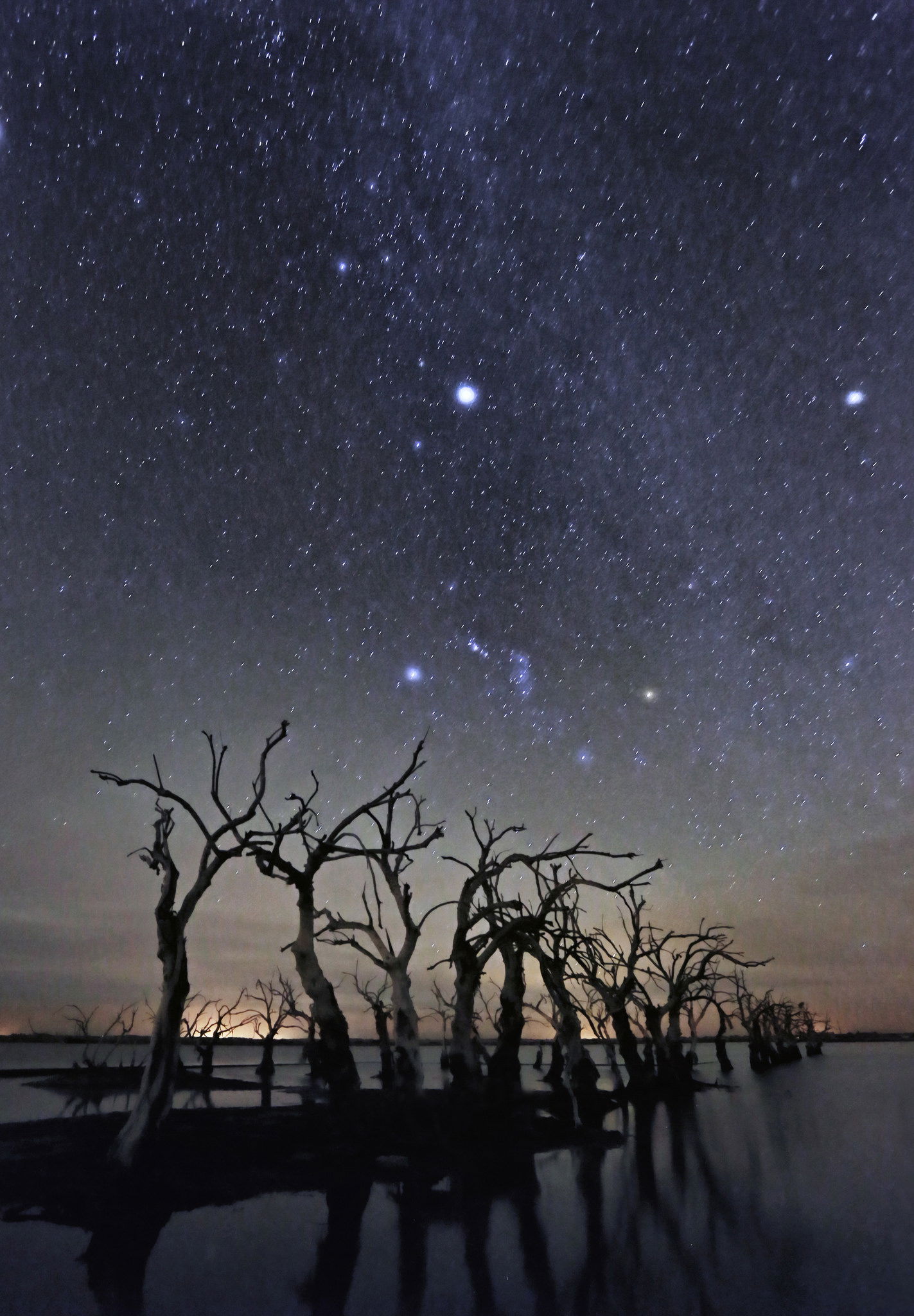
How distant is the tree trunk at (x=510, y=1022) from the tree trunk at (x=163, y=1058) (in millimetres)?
13696

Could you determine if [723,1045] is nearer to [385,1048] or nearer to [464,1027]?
[385,1048]

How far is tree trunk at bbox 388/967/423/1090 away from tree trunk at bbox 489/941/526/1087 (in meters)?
2.65

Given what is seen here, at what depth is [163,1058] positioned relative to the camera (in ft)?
46.1

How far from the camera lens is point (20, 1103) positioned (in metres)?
32.2

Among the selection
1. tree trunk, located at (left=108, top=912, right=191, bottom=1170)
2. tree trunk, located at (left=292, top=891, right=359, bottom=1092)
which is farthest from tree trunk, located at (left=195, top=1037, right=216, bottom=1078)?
tree trunk, located at (left=108, top=912, right=191, bottom=1170)

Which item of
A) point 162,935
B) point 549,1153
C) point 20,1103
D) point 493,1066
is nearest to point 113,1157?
point 162,935

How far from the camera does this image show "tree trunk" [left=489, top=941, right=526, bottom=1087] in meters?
25.4

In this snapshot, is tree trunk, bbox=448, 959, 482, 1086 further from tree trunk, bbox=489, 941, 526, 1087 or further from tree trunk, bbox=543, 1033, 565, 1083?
tree trunk, bbox=543, 1033, 565, 1083

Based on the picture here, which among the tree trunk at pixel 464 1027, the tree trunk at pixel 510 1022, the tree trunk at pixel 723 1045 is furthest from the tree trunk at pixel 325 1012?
the tree trunk at pixel 723 1045

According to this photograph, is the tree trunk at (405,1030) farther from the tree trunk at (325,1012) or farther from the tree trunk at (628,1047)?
the tree trunk at (628,1047)

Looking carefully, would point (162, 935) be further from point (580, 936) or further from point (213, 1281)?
point (580, 936)

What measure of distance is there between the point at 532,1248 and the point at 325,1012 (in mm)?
12731

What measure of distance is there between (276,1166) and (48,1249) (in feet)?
22.8

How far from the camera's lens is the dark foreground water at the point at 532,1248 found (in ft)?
27.6
